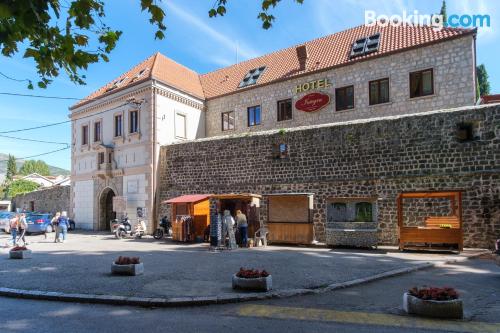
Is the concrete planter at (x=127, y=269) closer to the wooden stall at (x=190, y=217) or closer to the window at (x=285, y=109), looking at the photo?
the wooden stall at (x=190, y=217)

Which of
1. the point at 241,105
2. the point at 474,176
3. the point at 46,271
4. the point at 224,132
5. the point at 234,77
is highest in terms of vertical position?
the point at 234,77

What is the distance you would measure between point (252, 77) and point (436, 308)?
2228cm

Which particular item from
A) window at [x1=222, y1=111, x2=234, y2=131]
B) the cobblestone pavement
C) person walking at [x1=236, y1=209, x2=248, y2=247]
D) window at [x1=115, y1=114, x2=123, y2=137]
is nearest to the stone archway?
window at [x1=115, y1=114, x2=123, y2=137]

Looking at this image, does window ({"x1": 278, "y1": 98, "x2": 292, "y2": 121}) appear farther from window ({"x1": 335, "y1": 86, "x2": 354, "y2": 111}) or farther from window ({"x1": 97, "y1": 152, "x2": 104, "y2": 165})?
window ({"x1": 97, "y1": 152, "x2": 104, "y2": 165})

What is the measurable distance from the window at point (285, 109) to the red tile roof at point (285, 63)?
1452mm

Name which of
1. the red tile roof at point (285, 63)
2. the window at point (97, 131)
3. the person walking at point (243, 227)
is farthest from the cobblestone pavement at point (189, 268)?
the window at point (97, 131)

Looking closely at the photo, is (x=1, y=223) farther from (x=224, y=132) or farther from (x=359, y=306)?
(x=359, y=306)

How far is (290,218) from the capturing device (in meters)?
Answer: 17.2

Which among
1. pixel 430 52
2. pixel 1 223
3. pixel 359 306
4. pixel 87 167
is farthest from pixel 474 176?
pixel 1 223

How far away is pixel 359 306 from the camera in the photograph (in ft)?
22.2

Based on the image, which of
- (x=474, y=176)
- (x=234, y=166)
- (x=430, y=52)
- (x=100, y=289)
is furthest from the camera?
(x=234, y=166)

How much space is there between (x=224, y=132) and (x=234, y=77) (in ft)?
14.4

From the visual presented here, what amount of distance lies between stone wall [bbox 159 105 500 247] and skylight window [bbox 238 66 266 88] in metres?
5.99

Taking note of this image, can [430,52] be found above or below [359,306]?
above
